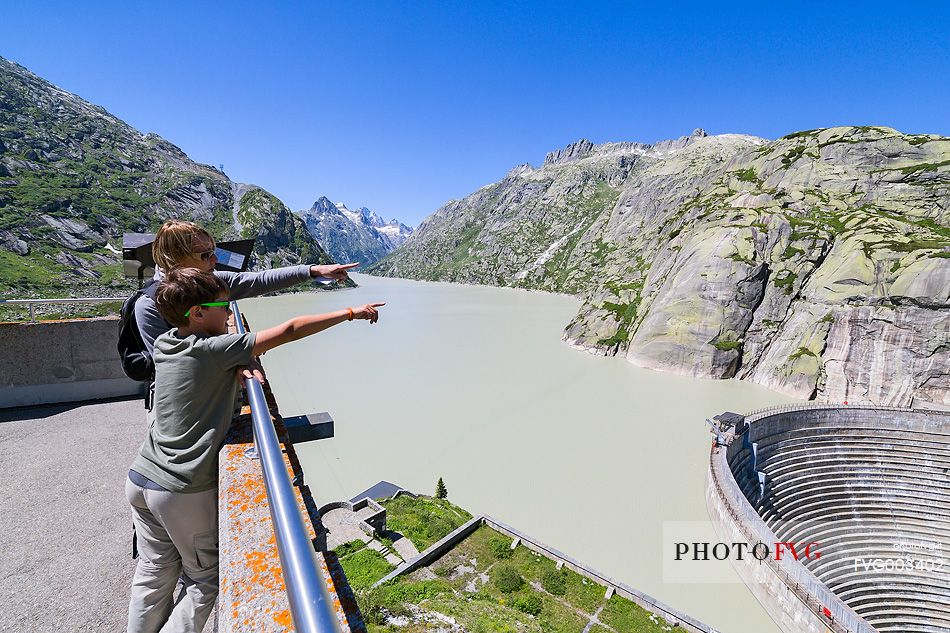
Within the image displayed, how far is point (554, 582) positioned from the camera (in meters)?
16.8

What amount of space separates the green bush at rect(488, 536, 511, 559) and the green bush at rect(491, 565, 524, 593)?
0.80 m

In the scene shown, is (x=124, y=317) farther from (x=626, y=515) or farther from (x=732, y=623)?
(x=626, y=515)

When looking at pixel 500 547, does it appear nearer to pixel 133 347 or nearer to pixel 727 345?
pixel 133 347

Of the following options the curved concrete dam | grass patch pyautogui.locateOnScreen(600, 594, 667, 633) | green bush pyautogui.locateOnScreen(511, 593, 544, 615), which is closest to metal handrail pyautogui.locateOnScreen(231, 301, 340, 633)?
green bush pyautogui.locateOnScreen(511, 593, 544, 615)

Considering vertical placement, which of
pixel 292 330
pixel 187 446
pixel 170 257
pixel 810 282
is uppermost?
pixel 810 282

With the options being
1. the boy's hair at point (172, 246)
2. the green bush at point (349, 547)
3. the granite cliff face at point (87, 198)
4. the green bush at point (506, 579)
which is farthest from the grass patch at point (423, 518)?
the granite cliff face at point (87, 198)

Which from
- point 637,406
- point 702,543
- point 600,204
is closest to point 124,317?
point 702,543

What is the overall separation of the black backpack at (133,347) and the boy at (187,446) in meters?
1.32

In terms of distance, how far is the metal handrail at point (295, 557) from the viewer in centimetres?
126

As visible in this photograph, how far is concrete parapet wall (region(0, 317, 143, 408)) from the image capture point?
8.84 meters

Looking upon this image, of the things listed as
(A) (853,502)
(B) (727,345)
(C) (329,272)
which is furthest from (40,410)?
(B) (727,345)

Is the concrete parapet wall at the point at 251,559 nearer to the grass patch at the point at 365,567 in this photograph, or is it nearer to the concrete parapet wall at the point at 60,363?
the concrete parapet wall at the point at 60,363

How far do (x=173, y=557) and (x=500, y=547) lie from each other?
59.3 ft

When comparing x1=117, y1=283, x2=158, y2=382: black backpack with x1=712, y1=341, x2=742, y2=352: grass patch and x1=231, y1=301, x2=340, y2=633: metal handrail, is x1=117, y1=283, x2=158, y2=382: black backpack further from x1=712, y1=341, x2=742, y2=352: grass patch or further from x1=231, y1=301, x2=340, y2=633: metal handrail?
x1=712, y1=341, x2=742, y2=352: grass patch
